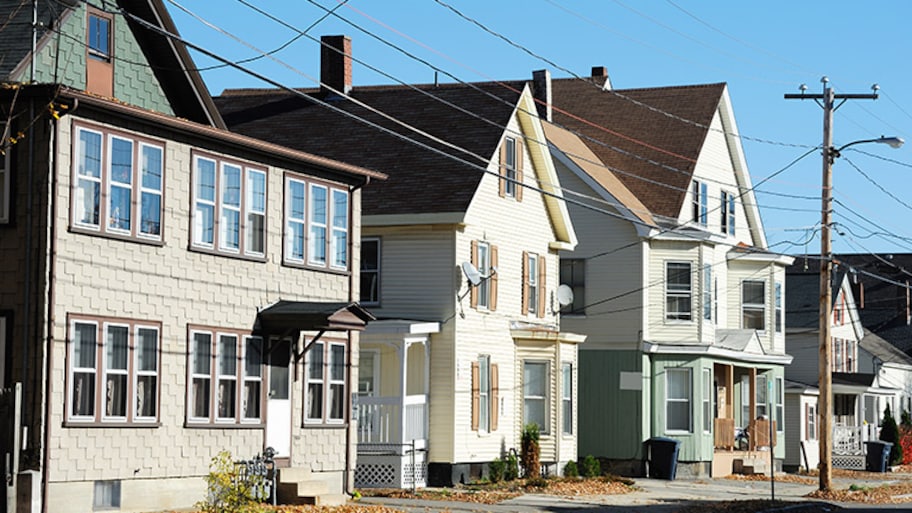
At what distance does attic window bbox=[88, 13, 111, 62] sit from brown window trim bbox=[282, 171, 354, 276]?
4.11 m

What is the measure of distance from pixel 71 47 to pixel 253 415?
7447 mm

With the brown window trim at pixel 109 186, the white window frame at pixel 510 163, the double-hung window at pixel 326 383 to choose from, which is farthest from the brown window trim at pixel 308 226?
the white window frame at pixel 510 163

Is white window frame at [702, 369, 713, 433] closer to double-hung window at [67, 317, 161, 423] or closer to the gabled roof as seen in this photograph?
the gabled roof

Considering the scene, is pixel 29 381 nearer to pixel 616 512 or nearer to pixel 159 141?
pixel 159 141

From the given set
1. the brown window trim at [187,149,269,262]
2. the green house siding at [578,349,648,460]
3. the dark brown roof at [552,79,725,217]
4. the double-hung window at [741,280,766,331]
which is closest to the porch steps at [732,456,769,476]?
the double-hung window at [741,280,766,331]

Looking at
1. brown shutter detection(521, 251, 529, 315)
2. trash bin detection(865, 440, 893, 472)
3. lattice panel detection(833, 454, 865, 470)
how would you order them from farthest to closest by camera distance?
lattice panel detection(833, 454, 865, 470), trash bin detection(865, 440, 893, 472), brown shutter detection(521, 251, 529, 315)

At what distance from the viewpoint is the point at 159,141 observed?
25.4 meters

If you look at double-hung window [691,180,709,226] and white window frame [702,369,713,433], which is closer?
white window frame [702,369,713,433]

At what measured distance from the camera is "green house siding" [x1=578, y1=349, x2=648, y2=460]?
144 feet

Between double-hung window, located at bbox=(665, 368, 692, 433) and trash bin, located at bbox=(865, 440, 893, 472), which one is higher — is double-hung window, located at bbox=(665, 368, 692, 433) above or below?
above

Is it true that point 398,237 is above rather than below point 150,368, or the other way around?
above

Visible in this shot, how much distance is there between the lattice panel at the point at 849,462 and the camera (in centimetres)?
5712

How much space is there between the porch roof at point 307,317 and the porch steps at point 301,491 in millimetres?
2684

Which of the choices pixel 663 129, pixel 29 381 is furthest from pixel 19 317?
pixel 663 129
